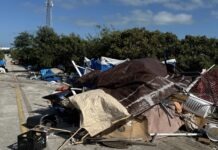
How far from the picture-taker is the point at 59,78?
35.6 meters

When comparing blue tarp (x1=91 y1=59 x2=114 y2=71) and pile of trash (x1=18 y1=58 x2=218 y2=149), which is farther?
blue tarp (x1=91 y1=59 x2=114 y2=71)

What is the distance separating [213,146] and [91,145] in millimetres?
3379

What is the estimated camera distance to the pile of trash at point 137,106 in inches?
395

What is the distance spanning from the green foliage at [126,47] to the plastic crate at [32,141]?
18.9m

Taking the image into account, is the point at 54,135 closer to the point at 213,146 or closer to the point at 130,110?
the point at 130,110

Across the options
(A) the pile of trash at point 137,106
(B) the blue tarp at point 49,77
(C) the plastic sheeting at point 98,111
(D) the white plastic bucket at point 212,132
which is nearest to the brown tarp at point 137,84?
(A) the pile of trash at point 137,106

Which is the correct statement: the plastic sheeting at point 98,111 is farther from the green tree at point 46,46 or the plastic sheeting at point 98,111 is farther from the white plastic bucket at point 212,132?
the green tree at point 46,46

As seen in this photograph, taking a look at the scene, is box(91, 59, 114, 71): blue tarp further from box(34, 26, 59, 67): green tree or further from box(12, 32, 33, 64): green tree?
box(12, 32, 33, 64): green tree

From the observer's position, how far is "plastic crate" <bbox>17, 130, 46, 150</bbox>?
8.77 meters

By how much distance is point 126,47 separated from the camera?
113 ft

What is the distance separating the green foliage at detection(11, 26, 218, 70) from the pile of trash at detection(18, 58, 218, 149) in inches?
570

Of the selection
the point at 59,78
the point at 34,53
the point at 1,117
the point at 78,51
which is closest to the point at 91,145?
the point at 1,117

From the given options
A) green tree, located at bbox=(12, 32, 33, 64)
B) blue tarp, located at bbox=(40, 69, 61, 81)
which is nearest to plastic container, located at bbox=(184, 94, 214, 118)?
blue tarp, located at bbox=(40, 69, 61, 81)

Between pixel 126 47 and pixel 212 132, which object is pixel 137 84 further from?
pixel 126 47
